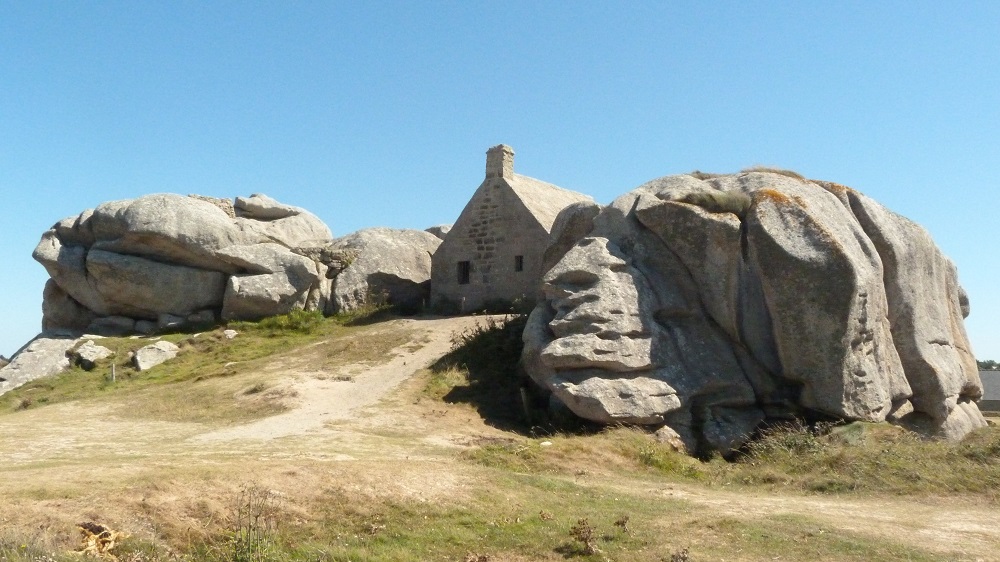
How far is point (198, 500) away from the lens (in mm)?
8234

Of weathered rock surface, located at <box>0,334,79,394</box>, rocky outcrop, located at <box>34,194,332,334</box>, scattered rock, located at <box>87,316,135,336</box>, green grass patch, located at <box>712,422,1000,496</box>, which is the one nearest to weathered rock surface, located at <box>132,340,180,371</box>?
weathered rock surface, located at <box>0,334,79,394</box>

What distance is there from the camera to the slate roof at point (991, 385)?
96.2 feet

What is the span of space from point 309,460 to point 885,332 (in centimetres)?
1168

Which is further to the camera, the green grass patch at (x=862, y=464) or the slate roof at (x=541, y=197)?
the slate roof at (x=541, y=197)

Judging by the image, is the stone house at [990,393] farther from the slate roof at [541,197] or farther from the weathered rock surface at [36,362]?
the weathered rock surface at [36,362]

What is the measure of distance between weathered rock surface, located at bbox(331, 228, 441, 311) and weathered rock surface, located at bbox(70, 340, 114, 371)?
637cm

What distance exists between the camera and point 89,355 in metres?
20.7

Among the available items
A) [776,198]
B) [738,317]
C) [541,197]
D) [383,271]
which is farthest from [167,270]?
[776,198]

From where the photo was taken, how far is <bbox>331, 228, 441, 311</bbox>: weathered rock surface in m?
24.8

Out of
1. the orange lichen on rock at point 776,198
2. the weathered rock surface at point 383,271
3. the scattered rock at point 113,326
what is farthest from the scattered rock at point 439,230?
the orange lichen on rock at point 776,198

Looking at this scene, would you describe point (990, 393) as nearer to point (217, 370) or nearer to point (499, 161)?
point (499, 161)

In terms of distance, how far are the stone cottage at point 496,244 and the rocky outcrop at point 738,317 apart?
239 inches

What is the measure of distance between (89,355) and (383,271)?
8.41 meters

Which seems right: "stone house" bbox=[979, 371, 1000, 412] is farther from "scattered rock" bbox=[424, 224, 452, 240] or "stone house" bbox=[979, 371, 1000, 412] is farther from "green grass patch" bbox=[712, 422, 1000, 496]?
"scattered rock" bbox=[424, 224, 452, 240]
